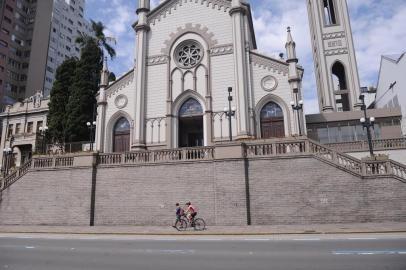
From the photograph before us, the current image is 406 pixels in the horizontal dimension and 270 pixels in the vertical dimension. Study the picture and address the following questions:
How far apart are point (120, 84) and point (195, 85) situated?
7929mm

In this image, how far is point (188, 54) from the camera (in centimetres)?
3197

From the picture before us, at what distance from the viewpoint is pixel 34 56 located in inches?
2761

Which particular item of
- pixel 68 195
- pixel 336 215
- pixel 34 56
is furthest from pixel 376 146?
pixel 34 56

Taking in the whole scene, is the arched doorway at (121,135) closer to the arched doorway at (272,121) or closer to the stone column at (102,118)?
the stone column at (102,118)

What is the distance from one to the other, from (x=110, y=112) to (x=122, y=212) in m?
14.3

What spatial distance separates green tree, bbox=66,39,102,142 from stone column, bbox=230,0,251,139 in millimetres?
17595

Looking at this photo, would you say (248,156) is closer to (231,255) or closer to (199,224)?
(199,224)

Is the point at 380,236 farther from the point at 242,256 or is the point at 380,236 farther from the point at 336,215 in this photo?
the point at 242,256

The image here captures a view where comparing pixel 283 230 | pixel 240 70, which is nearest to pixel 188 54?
pixel 240 70

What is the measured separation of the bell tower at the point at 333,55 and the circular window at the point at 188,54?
15.3m

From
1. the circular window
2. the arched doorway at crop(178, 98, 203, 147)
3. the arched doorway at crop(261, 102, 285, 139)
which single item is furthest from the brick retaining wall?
the circular window

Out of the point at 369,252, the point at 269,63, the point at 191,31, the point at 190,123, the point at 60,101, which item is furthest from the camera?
the point at 60,101

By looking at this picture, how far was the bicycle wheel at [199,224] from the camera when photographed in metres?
17.4

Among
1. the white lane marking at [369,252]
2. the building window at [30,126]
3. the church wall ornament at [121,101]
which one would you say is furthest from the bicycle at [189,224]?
the building window at [30,126]
